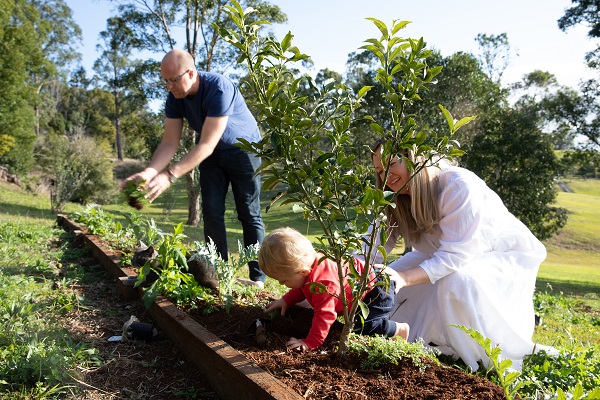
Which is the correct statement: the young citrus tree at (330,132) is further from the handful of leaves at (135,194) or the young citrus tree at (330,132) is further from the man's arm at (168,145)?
the man's arm at (168,145)

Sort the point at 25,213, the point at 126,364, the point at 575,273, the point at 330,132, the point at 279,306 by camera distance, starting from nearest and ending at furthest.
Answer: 1. the point at 330,132
2. the point at 126,364
3. the point at 279,306
4. the point at 25,213
5. the point at 575,273

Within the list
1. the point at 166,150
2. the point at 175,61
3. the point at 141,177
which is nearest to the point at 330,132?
the point at 141,177

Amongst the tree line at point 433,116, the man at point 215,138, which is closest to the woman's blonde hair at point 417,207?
the man at point 215,138

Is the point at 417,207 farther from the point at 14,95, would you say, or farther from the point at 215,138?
the point at 14,95

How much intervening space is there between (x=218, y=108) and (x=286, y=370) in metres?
2.18

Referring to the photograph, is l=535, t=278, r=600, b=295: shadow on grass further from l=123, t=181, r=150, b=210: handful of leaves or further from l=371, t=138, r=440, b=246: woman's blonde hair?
l=123, t=181, r=150, b=210: handful of leaves

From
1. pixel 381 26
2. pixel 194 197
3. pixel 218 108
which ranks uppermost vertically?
pixel 381 26

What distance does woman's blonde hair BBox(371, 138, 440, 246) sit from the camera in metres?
2.74

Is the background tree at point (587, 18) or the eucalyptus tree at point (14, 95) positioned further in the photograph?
the eucalyptus tree at point (14, 95)

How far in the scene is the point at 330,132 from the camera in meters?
1.97

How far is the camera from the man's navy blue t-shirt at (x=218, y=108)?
3.60 metres

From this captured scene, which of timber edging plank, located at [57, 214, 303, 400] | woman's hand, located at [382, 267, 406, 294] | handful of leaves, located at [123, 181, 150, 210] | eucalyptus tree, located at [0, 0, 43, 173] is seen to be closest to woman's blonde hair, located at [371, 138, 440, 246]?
woman's hand, located at [382, 267, 406, 294]

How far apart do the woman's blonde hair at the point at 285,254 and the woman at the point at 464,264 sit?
521mm

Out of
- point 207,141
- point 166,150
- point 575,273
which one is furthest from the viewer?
point 575,273
